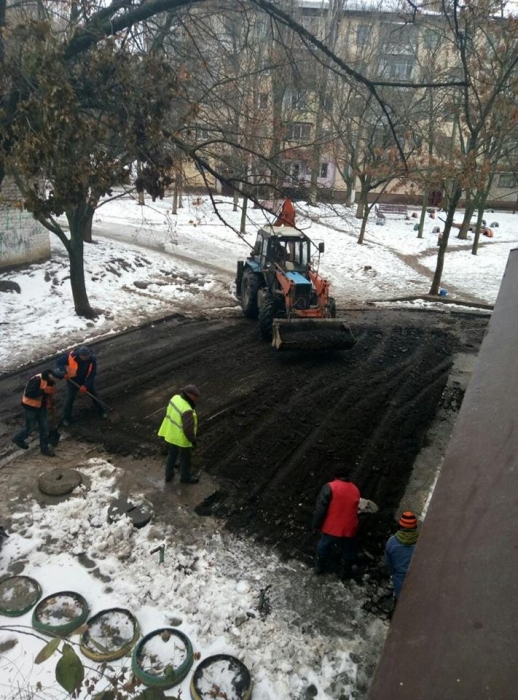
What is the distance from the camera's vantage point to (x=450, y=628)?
7.47 ft

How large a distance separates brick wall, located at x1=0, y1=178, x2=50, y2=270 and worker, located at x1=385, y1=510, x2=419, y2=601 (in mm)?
13115

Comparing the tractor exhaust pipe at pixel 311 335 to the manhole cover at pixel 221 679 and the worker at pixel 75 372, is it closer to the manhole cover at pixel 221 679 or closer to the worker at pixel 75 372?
the worker at pixel 75 372

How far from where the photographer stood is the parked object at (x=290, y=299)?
11227 mm

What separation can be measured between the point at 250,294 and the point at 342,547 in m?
8.57

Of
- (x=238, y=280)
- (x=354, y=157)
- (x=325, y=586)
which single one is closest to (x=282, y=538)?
(x=325, y=586)

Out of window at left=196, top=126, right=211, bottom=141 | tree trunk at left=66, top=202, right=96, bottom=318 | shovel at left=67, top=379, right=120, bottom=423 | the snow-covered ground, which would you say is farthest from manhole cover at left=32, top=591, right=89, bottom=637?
tree trunk at left=66, top=202, right=96, bottom=318

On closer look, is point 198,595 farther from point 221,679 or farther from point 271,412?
point 271,412

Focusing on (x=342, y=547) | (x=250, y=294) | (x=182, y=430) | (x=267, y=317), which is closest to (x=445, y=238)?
(x=250, y=294)

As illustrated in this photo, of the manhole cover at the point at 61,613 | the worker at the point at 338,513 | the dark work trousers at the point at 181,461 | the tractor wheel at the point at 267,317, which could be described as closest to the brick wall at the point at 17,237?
the tractor wheel at the point at 267,317

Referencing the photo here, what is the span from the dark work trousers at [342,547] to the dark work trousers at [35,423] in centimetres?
428

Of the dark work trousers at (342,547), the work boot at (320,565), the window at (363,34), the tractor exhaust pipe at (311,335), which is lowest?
the work boot at (320,565)

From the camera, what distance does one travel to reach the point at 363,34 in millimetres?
26906

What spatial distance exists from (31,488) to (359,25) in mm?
27948

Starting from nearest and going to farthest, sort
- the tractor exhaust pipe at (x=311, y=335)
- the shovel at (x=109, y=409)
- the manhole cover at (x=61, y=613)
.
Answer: the manhole cover at (x=61, y=613)
the shovel at (x=109, y=409)
the tractor exhaust pipe at (x=311, y=335)
